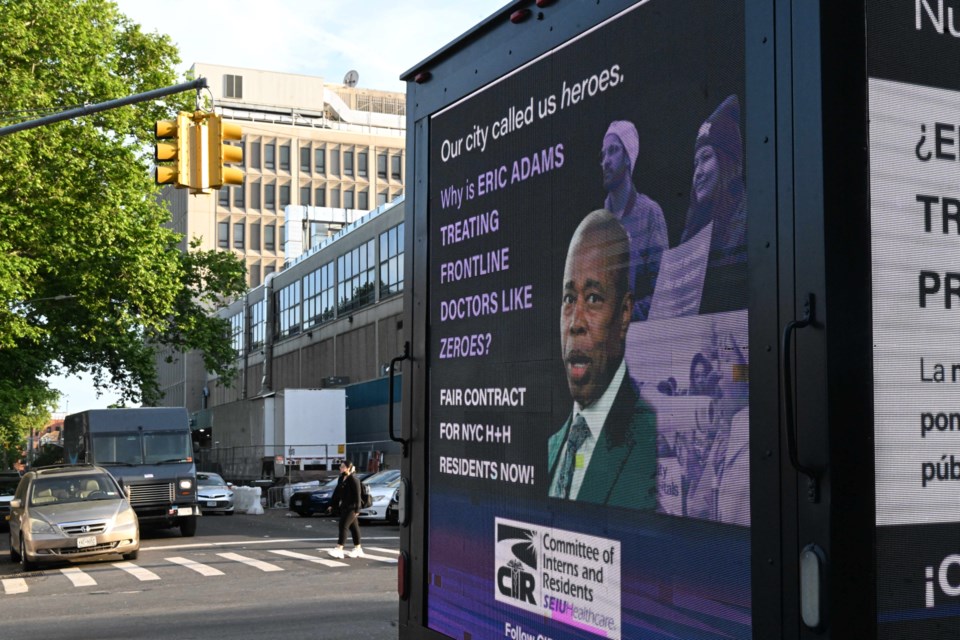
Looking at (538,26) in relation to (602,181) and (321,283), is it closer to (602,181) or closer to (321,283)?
(602,181)

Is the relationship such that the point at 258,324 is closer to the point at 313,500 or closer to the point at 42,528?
the point at 313,500

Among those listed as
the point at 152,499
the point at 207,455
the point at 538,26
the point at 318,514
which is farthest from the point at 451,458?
the point at 207,455

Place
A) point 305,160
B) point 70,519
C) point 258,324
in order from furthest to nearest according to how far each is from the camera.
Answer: point 305,160, point 258,324, point 70,519

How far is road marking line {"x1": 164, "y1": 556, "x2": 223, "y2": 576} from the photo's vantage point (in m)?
18.1

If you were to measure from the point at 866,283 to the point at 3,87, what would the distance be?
30505 mm

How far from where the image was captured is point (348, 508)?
20.4 m

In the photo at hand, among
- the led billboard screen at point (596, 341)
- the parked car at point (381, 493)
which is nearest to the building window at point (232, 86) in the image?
the parked car at point (381, 493)

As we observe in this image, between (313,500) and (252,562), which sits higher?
(252,562)

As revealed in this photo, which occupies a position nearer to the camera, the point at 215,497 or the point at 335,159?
the point at 215,497

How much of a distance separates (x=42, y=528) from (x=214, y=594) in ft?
20.5

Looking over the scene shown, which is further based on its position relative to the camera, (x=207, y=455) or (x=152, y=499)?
(x=207, y=455)

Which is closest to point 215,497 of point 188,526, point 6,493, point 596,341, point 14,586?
point 6,493

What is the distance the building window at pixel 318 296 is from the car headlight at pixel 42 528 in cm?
5150

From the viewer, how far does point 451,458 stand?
15.8 feet
